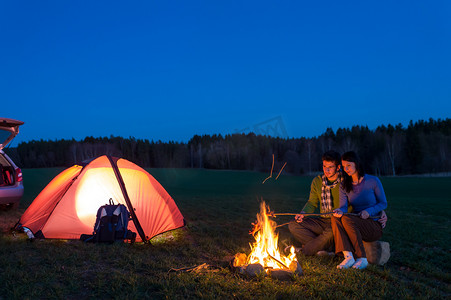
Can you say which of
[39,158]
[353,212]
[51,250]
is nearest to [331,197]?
[353,212]

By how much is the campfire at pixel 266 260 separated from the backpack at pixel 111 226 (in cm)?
266

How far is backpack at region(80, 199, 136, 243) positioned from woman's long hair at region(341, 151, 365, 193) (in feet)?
13.4

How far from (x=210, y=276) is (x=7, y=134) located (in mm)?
7277

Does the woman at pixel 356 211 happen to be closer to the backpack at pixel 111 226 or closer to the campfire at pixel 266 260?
the campfire at pixel 266 260

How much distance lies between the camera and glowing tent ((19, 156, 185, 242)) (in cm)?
657

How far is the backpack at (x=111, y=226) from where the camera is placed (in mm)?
6070

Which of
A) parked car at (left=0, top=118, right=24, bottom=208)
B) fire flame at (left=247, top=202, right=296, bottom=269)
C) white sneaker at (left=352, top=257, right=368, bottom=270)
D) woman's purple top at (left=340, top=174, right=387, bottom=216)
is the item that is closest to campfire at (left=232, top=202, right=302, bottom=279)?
fire flame at (left=247, top=202, right=296, bottom=269)

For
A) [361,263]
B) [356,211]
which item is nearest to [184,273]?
[361,263]

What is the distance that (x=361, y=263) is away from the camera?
4734mm

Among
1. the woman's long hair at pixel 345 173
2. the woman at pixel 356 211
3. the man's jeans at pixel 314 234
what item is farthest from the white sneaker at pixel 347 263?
the woman's long hair at pixel 345 173

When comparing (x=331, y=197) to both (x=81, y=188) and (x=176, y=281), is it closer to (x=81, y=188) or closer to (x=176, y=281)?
(x=176, y=281)

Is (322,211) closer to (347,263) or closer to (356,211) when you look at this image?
(356,211)

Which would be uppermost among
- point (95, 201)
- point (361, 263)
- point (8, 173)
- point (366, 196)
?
point (8, 173)

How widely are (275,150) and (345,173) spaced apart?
6439 cm
